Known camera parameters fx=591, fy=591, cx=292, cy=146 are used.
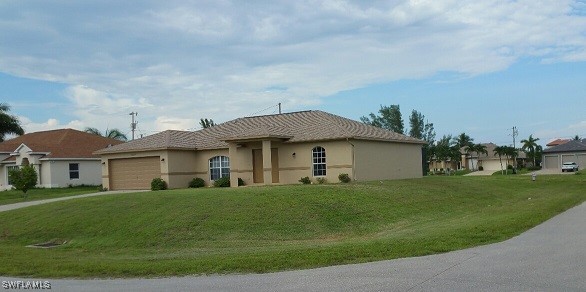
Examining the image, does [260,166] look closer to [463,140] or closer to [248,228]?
[248,228]

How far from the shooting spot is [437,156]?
90312 millimetres

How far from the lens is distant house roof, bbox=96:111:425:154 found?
33.9m

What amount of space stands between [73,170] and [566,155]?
65.0 meters

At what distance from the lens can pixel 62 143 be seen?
4922 centimetres

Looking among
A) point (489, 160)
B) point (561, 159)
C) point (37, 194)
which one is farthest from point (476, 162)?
point (37, 194)

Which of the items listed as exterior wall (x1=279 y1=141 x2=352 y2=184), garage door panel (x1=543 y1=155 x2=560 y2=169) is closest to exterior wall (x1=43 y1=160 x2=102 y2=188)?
exterior wall (x1=279 y1=141 x2=352 y2=184)

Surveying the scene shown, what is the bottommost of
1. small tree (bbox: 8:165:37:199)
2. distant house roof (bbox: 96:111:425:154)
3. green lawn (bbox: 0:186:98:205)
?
green lawn (bbox: 0:186:98:205)

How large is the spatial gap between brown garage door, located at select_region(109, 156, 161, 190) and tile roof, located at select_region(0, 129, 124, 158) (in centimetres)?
687

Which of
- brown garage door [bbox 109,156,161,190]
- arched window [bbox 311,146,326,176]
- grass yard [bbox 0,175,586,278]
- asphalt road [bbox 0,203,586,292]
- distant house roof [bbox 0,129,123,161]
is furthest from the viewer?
distant house roof [bbox 0,129,123,161]

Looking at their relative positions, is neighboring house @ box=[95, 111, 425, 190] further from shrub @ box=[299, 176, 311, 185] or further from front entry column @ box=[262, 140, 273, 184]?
shrub @ box=[299, 176, 311, 185]

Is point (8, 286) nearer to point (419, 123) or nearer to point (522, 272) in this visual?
point (522, 272)

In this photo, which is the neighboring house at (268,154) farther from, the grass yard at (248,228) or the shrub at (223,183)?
the grass yard at (248,228)

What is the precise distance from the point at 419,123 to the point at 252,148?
6024 cm

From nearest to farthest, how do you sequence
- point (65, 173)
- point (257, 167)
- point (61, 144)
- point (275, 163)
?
point (275, 163)
point (257, 167)
point (65, 173)
point (61, 144)
